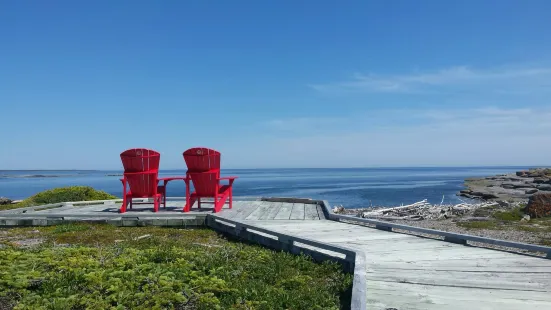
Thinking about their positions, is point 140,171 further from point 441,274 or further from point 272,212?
point 441,274

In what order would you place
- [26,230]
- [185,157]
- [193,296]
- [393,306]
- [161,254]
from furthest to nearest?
[185,157] → [26,230] → [161,254] → [193,296] → [393,306]

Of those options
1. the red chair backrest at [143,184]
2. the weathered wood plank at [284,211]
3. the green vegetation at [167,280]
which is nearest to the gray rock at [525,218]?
the weathered wood plank at [284,211]

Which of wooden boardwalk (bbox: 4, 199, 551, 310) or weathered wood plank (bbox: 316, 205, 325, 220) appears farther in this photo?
weathered wood plank (bbox: 316, 205, 325, 220)

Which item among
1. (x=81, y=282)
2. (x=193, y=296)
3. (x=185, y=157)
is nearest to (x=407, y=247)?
(x=193, y=296)

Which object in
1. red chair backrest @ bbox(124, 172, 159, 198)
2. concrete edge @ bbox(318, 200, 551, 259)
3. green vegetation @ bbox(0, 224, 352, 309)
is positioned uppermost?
red chair backrest @ bbox(124, 172, 159, 198)

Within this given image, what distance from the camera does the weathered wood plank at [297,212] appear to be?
10.3 meters

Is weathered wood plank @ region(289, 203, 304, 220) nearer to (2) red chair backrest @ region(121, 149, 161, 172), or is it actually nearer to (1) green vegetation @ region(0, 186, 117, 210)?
(2) red chair backrest @ region(121, 149, 161, 172)

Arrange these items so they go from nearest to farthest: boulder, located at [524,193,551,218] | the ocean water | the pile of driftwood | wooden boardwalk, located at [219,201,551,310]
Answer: wooden boardwalk, located at [219,201,551,310] < boulder, located at [524,193,551,218] < the pile of driftwood < the ocean water

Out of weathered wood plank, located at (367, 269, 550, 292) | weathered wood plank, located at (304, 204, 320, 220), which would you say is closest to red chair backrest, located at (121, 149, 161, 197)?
weathered wood plank, located at (304, 204, 320, 220)

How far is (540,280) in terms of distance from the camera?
4676 millimetres

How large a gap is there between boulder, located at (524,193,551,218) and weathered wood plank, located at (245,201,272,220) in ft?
34.4

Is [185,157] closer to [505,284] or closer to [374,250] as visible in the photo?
[374,250]

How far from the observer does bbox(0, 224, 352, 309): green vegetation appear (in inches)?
161

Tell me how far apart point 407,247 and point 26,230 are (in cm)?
807
